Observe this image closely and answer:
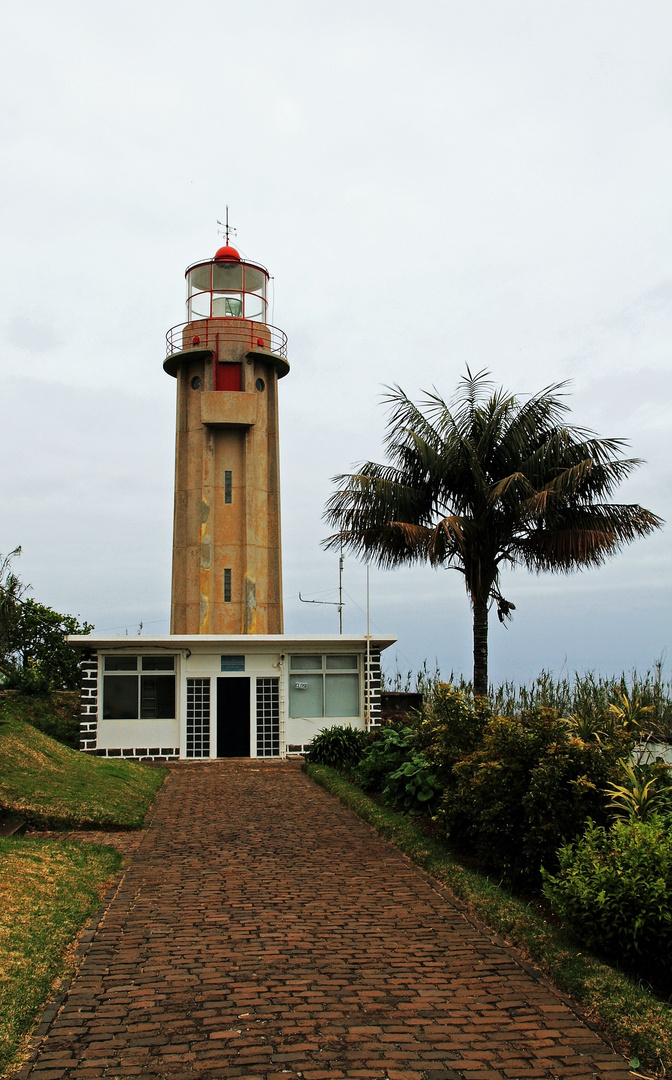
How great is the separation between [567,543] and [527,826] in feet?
25.6

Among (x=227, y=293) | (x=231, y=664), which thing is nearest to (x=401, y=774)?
(x=231, y=664)

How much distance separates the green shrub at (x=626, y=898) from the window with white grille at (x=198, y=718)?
46.7 feet

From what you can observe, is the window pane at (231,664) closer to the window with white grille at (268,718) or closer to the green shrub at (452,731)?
the window with white grille at (268,718)

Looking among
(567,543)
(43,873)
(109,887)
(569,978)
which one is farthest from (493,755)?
(567,543)

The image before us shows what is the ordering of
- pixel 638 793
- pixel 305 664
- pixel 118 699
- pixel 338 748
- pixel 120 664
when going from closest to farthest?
pixel 638 793
pixel 338 748
pixel 118 699
pixel 120 664
pixel 305 664

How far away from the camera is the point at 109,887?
8219 millimetres

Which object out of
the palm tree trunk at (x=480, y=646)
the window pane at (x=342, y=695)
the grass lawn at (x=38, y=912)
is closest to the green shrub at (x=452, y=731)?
the grass lawn at (x=38, y=912)

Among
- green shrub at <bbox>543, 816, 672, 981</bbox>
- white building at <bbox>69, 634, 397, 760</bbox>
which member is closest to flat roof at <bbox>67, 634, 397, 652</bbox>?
white building at <bbox>69, 634, 397, 760</bbox>

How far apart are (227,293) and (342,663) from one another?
11.5 meters

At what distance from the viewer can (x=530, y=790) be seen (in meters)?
7.77

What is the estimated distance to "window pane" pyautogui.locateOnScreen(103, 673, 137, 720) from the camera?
1977cm

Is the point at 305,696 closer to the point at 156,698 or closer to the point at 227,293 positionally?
the point at 156,698

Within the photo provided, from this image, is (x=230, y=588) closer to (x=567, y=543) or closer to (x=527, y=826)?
(x=567, y=543)

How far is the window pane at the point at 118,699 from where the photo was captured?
778 inches
